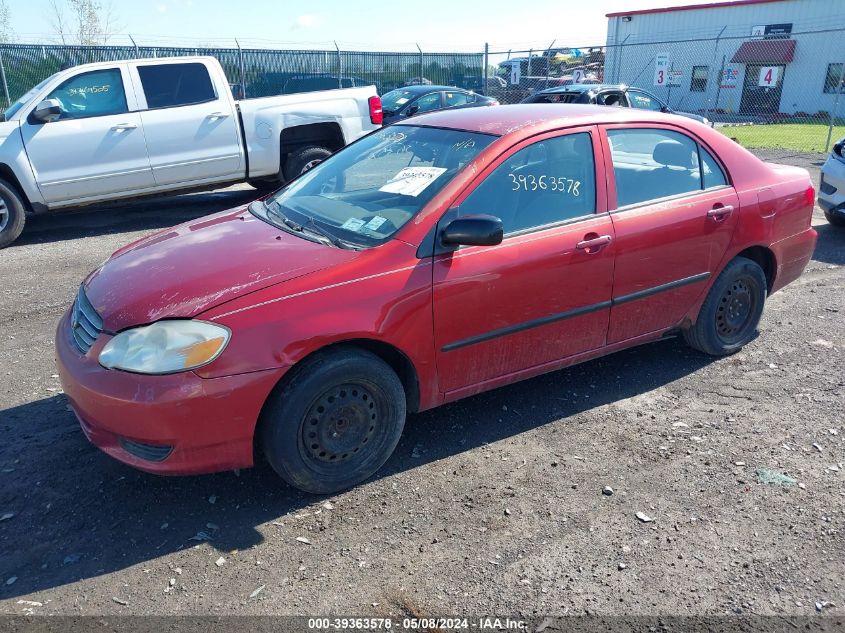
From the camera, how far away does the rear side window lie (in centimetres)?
405

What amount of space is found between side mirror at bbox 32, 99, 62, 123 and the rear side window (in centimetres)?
656

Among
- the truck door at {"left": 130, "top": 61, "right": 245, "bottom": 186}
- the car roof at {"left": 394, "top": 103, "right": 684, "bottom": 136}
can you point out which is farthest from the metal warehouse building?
the car roof at {"left": 394, "top": 103, "right": 684, "bottom": 136}

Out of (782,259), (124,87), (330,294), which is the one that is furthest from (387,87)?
(330,294)

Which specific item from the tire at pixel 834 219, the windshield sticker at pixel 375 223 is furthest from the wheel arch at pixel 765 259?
the tire at pixel 834 219

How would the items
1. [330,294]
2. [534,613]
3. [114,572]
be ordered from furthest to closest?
1. [330,294]
2. [114,572]
3. [534,613]

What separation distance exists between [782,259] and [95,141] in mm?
7364

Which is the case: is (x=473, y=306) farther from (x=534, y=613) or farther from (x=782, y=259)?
(x=782, y=259)

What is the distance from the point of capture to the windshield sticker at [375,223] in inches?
137

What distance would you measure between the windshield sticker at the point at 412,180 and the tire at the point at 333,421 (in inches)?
37.6

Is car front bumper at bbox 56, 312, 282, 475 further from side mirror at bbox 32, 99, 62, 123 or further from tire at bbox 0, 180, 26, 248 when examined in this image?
side mirror at bbox 32, 99, 62, 123

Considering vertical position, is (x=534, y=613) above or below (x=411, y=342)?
below

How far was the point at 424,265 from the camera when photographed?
3297 millimetres

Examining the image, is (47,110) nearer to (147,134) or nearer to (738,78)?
(147,134)

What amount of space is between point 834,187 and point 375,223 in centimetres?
690
